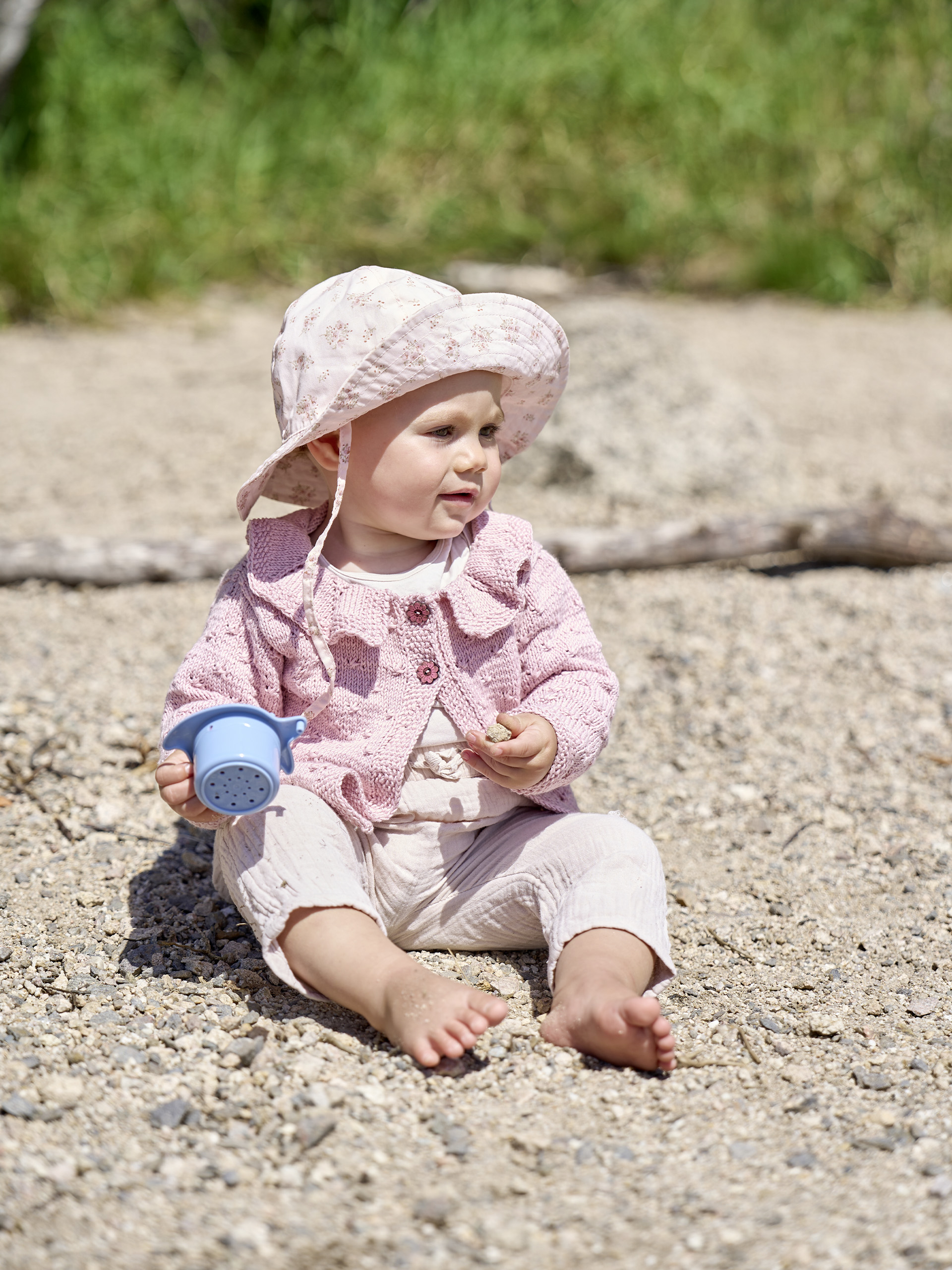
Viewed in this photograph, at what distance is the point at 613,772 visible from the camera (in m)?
2.98

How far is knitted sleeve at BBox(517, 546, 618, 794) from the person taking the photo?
2.15 metres

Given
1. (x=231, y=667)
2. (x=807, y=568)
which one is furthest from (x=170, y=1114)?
(x=807, y=568)

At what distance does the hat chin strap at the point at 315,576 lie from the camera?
6.76 feet

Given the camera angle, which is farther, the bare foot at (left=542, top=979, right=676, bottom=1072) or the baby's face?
the baby's face

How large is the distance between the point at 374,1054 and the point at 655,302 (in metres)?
6.15

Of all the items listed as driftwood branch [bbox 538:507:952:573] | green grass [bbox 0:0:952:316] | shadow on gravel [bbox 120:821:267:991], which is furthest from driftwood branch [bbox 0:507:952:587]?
green grass [bbox 0:0:952:316]

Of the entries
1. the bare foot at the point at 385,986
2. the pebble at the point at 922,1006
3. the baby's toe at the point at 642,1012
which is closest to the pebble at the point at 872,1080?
the pebble at the point at 922,1006

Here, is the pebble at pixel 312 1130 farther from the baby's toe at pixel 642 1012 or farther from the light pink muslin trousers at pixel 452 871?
the baby's toe at pixel 642 1012

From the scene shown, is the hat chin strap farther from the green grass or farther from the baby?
the green grass

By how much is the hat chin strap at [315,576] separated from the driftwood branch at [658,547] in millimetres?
1836

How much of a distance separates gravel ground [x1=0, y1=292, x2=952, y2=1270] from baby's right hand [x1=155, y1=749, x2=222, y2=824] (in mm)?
314

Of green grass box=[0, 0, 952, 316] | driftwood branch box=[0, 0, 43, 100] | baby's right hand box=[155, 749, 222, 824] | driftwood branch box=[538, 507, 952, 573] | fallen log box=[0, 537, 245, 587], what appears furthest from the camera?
green grass box=[0, 0, 952, 316]

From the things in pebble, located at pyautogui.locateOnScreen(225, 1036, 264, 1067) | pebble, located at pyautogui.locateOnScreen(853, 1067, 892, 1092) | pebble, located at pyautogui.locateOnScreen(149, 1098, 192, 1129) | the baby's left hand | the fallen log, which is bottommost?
the fallen log

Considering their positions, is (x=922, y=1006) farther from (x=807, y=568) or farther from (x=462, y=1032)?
(x=807, y=568)
